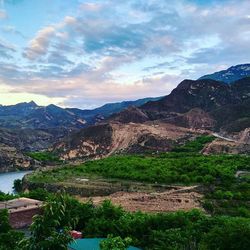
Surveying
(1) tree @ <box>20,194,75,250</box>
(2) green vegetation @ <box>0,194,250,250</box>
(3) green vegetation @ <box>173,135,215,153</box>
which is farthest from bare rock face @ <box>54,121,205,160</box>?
(1) tree @ <box>20,194,75,250</box>

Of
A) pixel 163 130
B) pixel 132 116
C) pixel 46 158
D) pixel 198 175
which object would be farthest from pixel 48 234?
pixel 132 116

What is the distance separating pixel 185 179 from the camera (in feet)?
232

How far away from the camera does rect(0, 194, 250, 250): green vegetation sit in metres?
18.8

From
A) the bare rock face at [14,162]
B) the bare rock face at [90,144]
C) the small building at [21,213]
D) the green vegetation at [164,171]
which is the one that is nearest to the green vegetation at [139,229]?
the small building at [21,213]

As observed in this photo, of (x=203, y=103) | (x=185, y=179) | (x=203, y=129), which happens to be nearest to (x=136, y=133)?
(x=203, y=129)

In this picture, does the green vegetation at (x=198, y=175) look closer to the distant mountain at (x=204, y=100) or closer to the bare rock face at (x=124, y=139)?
the bare rock face at (x=124, y=139)

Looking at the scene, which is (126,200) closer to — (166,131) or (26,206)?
(26,206)

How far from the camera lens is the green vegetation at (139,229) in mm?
18828

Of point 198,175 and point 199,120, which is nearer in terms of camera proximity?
point 198,175

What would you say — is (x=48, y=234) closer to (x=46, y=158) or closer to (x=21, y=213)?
(x=21, y=213)

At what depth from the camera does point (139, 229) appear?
35.3m

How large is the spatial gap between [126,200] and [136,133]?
81392mm

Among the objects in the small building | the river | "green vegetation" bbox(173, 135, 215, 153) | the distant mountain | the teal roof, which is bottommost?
the river

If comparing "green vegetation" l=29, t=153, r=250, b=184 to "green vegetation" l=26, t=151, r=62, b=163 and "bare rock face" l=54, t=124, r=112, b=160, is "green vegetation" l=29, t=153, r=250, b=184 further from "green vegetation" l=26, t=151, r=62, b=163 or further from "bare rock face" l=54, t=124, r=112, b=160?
"green vegetation" l=26, t=151, r=62, b=163
